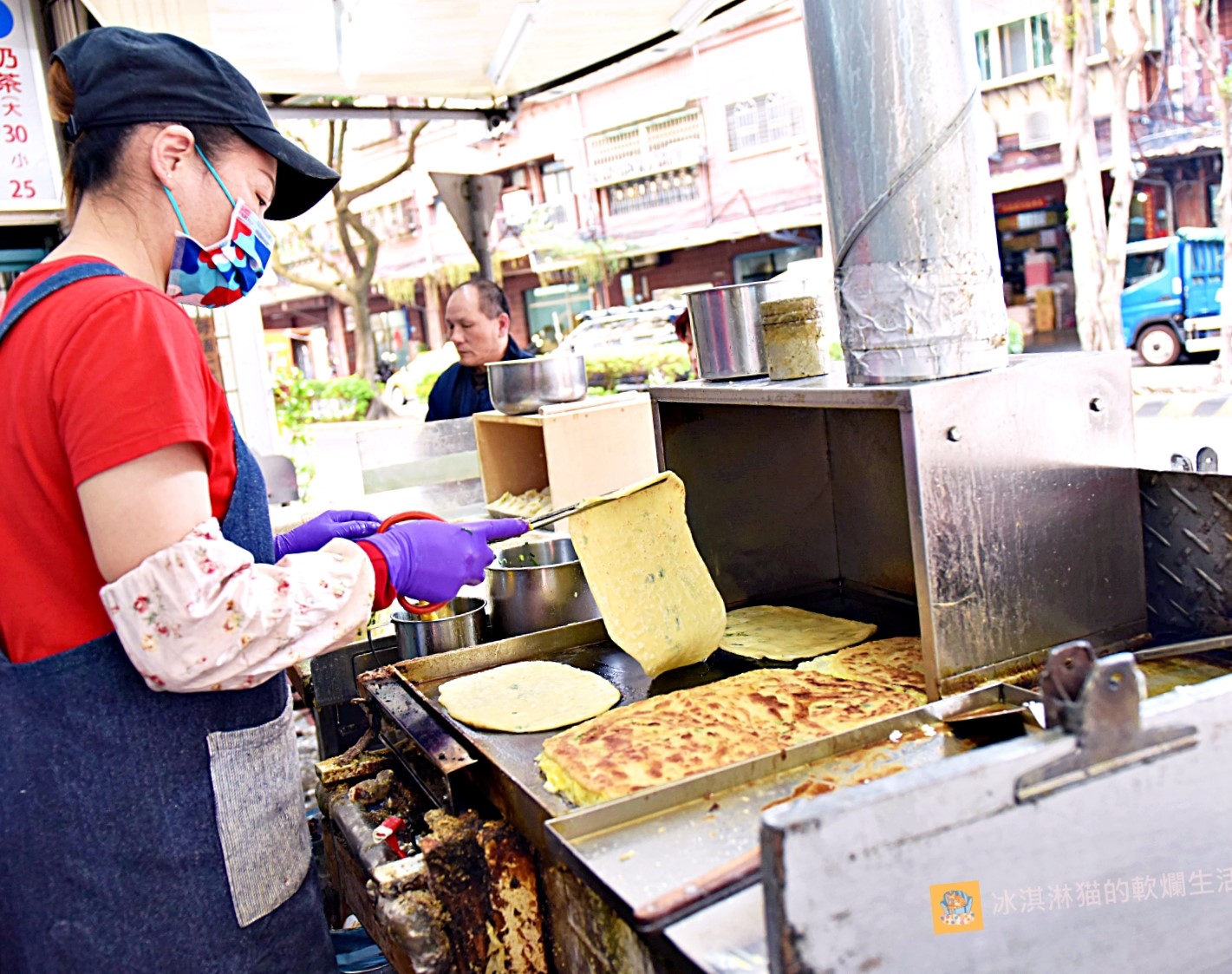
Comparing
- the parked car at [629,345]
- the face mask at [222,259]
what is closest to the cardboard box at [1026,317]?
the parked car at [629,345]

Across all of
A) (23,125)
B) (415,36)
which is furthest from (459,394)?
(23,125)

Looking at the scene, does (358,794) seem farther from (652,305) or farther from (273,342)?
(273,342)

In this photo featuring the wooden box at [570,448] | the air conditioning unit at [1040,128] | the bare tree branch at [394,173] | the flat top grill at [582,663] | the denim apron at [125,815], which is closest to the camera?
the denim apron at [125,815]

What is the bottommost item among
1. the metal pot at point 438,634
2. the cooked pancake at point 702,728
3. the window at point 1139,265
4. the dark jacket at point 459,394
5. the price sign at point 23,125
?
the cooked pancake at point 702,728

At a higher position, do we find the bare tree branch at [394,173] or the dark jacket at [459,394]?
the bare tree branch at [394,173]

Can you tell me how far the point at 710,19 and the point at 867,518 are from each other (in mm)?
3798

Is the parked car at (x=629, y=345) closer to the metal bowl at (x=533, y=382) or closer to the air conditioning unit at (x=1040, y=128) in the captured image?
the air conditioning unit at (x=1040, y=128)

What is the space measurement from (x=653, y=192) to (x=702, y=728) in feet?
69.2

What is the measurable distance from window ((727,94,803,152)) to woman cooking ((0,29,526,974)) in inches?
744

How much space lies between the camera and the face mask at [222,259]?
5.15 ft

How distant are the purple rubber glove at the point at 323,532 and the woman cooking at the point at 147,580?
49 centimetres

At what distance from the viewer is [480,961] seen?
1.58 metres

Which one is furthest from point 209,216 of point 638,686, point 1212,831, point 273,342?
point 273,342

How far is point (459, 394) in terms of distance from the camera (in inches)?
202
